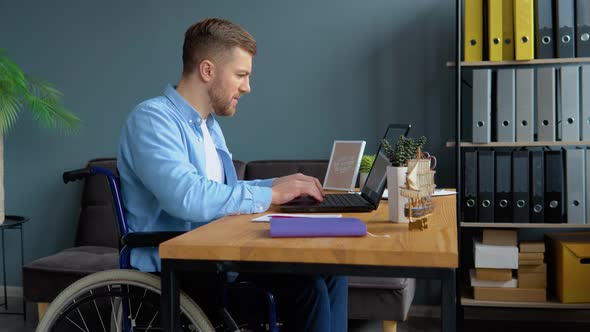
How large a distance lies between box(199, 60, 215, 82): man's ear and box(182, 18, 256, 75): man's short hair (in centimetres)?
1

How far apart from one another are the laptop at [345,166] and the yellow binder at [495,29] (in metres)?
0.85

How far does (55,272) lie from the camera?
3.04m

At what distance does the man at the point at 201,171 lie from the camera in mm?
1664

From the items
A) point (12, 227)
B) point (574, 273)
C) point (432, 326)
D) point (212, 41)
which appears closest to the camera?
point (212, 41)

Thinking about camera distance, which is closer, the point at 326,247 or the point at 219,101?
the point at 326,247

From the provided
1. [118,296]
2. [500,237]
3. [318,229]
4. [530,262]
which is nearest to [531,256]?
[530,262]

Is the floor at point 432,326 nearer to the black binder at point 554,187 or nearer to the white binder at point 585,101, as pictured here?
the black binder at point 554,187

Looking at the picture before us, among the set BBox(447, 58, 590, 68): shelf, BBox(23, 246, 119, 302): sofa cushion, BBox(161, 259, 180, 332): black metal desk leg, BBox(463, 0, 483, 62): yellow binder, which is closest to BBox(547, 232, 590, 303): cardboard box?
BBox(447, 58, 590, 68): shelf

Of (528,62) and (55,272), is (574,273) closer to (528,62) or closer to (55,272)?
(528,62)

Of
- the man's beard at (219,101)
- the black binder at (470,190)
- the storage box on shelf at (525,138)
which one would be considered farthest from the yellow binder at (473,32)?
the man's beard at (219,101)

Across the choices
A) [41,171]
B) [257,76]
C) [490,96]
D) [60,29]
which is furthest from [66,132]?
[490,96]

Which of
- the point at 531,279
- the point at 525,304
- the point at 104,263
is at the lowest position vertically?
the point at 525,304

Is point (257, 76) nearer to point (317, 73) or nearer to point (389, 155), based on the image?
point (317, 73)

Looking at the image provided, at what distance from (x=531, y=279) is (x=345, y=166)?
43.4 inches
